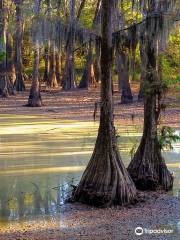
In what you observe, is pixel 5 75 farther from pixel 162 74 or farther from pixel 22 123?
pixel 162 74

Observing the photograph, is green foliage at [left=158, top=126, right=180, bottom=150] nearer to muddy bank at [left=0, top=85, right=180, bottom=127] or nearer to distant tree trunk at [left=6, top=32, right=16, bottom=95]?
muddy bank at [left=0, top=85, right=180, bottom=127]

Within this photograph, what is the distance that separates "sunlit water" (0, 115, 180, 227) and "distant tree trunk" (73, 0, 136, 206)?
2.26 ft

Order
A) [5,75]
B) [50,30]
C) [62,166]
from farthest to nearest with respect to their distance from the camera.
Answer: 1. [5,75]
2. [62,166]
3. [50,30]

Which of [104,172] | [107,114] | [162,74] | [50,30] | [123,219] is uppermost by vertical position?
[50,30]

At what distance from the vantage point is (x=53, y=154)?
1509cm

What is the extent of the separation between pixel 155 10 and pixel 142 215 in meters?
3.94

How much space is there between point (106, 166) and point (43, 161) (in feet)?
15.2

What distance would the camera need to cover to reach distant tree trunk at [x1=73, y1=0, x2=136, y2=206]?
9.56 m

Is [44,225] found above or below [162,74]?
below

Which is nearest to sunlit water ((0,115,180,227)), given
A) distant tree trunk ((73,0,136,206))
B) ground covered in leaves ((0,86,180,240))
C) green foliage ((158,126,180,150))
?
ground covered in leaves ((0,86,180,240))

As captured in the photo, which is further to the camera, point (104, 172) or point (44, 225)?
point (104, 172)

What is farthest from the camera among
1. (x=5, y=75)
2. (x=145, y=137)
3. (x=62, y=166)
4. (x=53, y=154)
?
(x=5, y=75)

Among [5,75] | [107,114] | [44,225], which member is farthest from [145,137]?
[5,75]

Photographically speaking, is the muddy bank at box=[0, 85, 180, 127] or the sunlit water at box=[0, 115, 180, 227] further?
the muddy bank at box=[0, 85, 180, 127]
